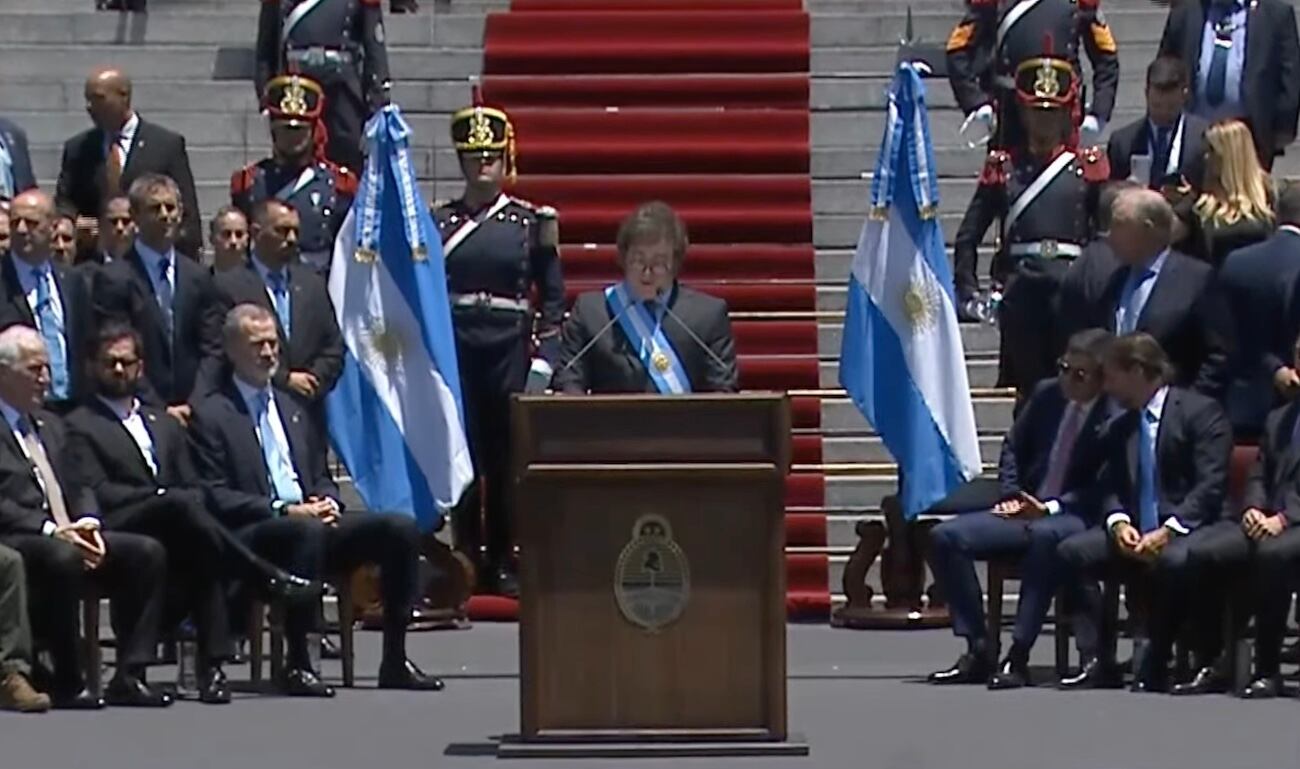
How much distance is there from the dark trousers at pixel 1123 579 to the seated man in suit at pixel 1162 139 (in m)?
2.80

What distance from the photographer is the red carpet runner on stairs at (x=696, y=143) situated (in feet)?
60.5

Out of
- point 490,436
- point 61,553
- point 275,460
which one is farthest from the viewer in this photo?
point 490,436

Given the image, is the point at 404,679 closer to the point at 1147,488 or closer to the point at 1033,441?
the point at 1033,441

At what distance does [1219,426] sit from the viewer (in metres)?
13.8

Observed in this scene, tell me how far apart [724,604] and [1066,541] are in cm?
264

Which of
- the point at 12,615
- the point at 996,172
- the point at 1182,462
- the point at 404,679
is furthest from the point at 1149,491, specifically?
the point at 12,615

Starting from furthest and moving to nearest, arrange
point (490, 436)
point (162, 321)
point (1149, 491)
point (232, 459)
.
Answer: point (490, 436) → point (162, 321) → point (232, 459) → point (1149, 491)

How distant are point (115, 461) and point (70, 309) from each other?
1.11m

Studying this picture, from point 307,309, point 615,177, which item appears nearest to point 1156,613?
point 307,309

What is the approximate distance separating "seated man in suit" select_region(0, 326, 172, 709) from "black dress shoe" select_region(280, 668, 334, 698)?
0.50m

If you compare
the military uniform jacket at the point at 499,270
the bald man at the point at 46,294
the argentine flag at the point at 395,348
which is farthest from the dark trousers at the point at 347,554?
the military uniform jacket at the point at 499,270

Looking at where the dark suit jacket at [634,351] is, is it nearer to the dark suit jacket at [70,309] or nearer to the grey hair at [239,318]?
the grey hair at [239,318]

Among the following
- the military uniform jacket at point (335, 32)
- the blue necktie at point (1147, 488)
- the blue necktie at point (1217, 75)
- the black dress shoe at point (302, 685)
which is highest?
the military uniform jacket at point (335, 32)

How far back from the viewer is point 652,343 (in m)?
12.8
